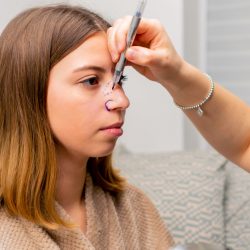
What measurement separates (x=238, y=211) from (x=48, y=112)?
82cm

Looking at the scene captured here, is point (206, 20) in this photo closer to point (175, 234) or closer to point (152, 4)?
point (152, 4)

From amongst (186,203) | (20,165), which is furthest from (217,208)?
(20,165)

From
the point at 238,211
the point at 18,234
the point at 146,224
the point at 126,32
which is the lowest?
the point at 238,211

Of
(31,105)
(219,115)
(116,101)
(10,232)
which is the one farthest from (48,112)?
(219,115)

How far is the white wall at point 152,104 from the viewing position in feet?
6.21

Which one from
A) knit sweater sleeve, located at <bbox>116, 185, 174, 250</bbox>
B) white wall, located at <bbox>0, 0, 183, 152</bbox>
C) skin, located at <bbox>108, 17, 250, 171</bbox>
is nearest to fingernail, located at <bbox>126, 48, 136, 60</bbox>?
skin, located at <bbox>108, 17, 250, 171</bbox>

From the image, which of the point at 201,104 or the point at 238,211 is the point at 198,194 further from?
the point at 201,104

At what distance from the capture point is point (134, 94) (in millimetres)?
1987

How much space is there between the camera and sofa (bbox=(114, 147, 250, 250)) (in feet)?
5.11

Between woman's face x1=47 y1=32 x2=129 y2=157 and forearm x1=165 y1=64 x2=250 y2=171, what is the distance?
0.40ft

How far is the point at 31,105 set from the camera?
3.27 feet

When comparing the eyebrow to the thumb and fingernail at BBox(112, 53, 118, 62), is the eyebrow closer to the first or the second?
fingernail at BBox(112, 53, 118, 62)

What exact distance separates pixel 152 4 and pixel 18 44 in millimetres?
1010

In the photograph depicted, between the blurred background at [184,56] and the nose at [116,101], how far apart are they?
0.95 meters
